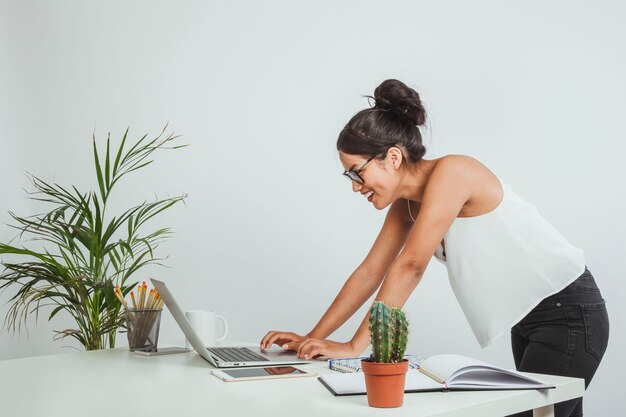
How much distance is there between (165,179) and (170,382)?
2396mm

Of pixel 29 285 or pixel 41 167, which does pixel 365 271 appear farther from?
pixel 41 167

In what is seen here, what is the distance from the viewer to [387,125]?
1955 millimetres

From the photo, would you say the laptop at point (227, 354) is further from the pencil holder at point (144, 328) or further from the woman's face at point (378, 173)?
the woman's face at point (378, 173)

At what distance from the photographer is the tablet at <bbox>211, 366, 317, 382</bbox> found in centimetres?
141

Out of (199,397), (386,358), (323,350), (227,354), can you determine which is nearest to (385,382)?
(386,358)

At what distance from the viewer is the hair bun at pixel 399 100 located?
77.4 inches

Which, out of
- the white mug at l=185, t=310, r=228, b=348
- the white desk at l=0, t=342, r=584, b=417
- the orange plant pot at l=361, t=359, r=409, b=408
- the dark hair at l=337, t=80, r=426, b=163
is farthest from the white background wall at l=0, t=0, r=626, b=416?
the orange plant pot at l=361, t=359, r=409, b=408

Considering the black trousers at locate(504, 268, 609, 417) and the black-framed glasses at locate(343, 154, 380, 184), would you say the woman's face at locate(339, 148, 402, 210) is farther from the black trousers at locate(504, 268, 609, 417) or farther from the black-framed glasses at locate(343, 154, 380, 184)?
the black trousers at locate(504, 268, 609, 417)

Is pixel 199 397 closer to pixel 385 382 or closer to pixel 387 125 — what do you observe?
pixel 385 382

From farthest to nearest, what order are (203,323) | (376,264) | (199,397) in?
(376,264) < (203,323) < (199,397)

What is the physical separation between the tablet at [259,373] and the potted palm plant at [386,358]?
0.36m

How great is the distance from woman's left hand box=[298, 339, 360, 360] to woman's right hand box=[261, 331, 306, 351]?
167 mm

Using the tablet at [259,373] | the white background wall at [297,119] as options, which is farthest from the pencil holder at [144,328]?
the white background wall at [297,119]

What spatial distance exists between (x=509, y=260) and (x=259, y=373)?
844 mm
